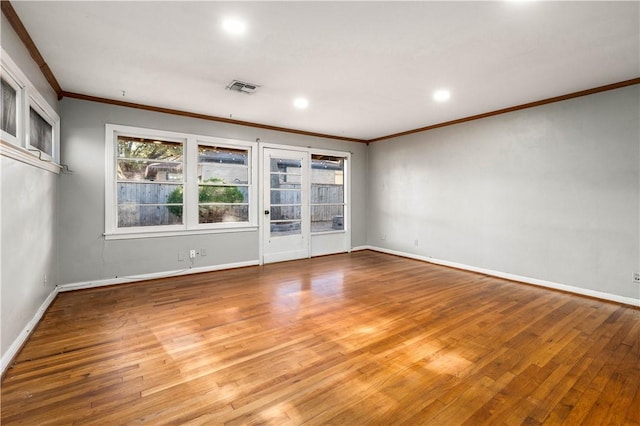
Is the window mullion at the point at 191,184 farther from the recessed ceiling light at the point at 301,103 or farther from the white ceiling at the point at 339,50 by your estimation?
the recessed ceiling light at the point at 301,103

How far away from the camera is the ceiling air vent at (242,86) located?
11.7ft

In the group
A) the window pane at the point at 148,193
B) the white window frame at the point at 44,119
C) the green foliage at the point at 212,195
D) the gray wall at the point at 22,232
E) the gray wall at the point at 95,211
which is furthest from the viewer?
the green foliage at the point at 212,195

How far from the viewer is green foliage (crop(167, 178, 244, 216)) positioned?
4.81 m

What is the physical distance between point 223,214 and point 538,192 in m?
4.84

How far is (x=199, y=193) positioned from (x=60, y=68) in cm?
Answer: 228

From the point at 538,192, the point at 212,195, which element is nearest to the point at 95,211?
the point at 212,195

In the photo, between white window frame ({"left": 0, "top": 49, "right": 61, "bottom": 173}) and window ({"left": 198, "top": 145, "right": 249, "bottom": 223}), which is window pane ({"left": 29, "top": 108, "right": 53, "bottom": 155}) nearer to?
white window frame ({"left": 0, "top": 49, "right": 61, "bottom": 173})

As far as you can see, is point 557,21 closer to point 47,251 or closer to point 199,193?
point 199,193

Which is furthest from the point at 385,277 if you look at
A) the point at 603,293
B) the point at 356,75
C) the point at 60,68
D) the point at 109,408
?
the point at 60,68

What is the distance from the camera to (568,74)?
3322 mm

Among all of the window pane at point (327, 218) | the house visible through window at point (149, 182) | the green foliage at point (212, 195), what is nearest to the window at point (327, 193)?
the window pane at point (327, 218)

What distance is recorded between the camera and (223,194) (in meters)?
5.26

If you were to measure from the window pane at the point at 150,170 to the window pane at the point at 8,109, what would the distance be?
6.27 feet

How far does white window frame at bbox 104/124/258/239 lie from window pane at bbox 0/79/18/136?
5.69 feet
